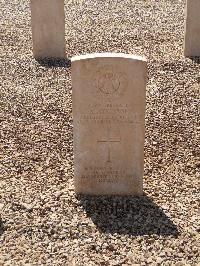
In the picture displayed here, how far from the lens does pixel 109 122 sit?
4.65 m

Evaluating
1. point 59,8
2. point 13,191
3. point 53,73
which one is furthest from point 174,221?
point 59,8

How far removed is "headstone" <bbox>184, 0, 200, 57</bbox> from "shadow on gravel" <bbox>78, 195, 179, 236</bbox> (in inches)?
193

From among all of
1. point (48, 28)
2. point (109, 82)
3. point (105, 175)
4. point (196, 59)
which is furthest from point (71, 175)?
point (196, 59)

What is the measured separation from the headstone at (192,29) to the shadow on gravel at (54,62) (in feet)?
7.26

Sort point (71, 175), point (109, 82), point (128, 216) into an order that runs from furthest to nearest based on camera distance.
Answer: point (71, 175) → point (128, 216) → point (109, 82)

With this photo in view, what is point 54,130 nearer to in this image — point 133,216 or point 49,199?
point 49,199

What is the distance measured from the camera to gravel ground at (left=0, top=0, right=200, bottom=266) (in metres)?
4.15

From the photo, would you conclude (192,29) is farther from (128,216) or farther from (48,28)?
(128,216)

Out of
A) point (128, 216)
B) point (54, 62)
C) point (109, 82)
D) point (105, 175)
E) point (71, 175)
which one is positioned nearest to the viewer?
point (109, 82)

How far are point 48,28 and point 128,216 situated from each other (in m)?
5.29

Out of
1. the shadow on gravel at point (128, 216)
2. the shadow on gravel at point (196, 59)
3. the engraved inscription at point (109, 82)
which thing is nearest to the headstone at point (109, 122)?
the engraved inscription at point (109, 82)

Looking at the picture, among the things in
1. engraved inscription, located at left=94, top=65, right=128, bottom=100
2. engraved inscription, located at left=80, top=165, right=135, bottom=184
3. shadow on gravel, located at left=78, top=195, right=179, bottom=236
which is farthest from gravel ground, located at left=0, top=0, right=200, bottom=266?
engraved inscription, located at left=94, top=65, right=128, bottom=100

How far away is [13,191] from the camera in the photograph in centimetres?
496

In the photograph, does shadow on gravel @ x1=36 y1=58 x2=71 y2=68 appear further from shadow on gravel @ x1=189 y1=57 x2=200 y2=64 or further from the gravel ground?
shadow on gravel @ x1=189 y1=57 x2=200 y2=64
